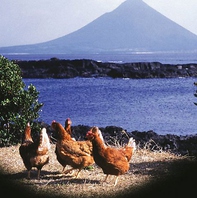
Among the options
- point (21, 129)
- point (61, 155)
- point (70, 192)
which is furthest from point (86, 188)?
point (21, 129)

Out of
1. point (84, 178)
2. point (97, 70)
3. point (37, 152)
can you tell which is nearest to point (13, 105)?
point (37, 152)

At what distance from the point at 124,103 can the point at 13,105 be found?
30.6 meters

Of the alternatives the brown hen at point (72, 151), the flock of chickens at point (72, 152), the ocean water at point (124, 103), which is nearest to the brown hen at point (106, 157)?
the flock of chickens at point (72, 152)

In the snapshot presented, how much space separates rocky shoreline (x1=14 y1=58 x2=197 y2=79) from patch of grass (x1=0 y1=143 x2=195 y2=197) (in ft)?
183

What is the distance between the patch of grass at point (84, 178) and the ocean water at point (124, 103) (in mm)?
14265

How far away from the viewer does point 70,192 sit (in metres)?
7.34

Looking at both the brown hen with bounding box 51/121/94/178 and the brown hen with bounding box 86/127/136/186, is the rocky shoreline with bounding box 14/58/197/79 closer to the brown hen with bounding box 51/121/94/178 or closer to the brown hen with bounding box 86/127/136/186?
the brown hen with bounding box 51/121/94/178

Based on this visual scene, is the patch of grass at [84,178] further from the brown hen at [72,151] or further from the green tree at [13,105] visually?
Answer: the green tree at [13,105]

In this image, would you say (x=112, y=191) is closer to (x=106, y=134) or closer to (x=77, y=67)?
(x=106, y=134)

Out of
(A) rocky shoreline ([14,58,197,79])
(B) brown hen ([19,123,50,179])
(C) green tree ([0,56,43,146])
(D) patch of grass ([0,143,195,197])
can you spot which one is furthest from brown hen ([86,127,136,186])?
(A) rocky shoreline ([14,58,197,79])

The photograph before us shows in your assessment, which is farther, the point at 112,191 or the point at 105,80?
the point at 105,80

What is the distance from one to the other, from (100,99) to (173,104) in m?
7.77

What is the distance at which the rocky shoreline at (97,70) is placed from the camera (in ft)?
219

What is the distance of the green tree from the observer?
11555 millimetres
